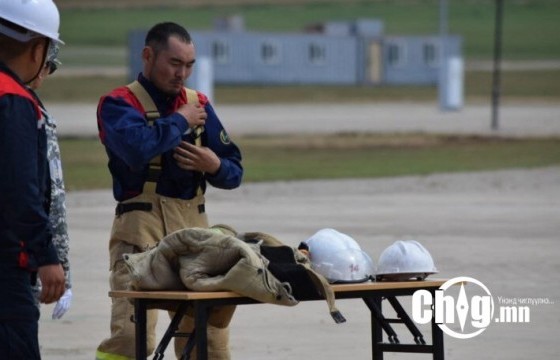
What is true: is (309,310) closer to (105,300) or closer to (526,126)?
(105,300)

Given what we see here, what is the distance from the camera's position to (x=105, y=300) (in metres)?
11.8

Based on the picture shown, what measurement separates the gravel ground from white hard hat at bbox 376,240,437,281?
2103 mm

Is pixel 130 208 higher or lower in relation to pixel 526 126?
higher

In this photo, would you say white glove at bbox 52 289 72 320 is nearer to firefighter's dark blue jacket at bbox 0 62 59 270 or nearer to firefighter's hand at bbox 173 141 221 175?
firefighter's dark blue jacket at bbox 0 62 59 270

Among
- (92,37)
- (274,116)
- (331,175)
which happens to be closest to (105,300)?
(331,175)

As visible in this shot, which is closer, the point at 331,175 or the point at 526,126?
the point at 331,175

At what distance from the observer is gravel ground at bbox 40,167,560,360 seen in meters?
9.85

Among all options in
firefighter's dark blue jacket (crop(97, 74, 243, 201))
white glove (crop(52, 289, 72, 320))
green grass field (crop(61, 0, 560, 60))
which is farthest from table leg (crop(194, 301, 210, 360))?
green grass field (crop(61, 0, 560, 60))

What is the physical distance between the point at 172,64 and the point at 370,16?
464 feet

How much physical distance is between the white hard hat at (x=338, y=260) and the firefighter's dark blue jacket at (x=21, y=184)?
195 centimetres

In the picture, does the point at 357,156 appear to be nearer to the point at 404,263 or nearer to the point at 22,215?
the point at 404,263

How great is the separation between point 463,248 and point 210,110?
24.3ft

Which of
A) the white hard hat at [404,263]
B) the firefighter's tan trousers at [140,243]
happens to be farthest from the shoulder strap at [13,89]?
the white hard hat at [404,263]

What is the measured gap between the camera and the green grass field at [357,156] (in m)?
23.9
